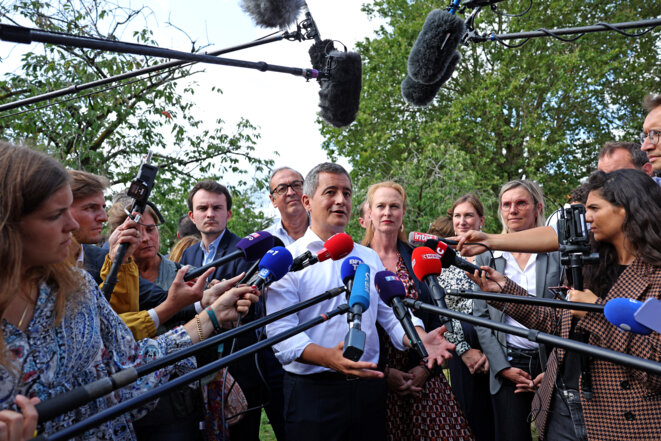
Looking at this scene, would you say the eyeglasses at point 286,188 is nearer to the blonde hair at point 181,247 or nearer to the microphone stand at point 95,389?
the blonde hair at point 181,247

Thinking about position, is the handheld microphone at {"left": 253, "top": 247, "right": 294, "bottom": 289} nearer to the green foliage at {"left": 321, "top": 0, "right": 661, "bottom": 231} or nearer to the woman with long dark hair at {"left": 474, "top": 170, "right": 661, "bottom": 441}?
the woman with long dark hair at {"left": 474, "top": 170, "right": 661, "bottom": 441}

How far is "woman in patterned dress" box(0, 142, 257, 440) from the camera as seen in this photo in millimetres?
1659

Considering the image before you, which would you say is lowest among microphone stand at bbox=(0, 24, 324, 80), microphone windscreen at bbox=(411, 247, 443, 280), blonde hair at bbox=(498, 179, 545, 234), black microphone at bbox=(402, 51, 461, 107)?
microphone windscreen at bbox=(411, 247, 443, 280)

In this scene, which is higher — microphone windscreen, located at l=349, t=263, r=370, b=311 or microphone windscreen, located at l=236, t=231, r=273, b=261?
microphone windscreen, located at l=236, t=231, r=273, b=261

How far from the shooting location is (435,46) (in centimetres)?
328

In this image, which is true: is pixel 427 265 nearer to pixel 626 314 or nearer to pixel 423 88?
pixel 626 314

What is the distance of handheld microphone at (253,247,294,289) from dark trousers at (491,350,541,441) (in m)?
2.40

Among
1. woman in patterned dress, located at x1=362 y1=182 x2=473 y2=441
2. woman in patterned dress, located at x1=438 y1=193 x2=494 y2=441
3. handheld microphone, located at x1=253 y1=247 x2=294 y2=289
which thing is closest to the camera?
handheld microphone, located at x1=253 y1=247 x2=294 y2=289

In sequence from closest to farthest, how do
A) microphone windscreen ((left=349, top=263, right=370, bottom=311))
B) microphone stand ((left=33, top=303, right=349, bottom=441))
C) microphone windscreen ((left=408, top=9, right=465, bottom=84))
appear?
microphone stand ((left=33, top=303, right=349, bottom=441))
microphone windscreen ((left=349, top=263, right=370, bottom=311))
microphone windscreen ((left=408, top=9, right=465, bottom=84))

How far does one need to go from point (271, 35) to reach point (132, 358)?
175cm

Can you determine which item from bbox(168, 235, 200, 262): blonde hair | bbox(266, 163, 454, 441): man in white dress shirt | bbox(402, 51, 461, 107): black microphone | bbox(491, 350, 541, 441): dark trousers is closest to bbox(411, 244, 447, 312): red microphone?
bbox(266, 163, 454, 441): man in white dress shirt

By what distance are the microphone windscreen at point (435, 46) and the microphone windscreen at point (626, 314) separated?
2.12m

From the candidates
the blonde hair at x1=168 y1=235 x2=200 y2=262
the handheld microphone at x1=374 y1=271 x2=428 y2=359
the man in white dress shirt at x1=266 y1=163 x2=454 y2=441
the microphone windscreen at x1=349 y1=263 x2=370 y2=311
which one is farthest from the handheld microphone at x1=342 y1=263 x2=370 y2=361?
the blonde hair at x1=168 y1=235 x2=200 y2=262

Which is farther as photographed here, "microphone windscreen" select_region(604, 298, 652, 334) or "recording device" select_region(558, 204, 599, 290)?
"recording device" select_region(558, 204, 599, 290)
